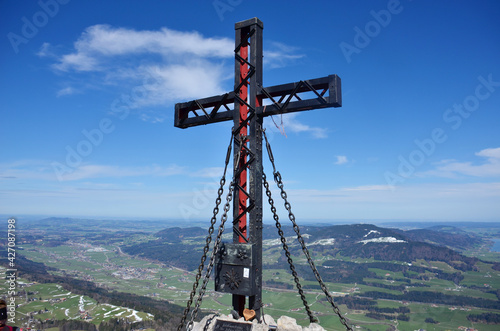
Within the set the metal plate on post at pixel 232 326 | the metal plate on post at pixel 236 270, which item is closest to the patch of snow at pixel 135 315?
the metal plate on post at pixel 232 326

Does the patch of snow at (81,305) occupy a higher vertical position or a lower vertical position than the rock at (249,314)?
lower

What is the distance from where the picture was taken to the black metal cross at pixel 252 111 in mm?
5742

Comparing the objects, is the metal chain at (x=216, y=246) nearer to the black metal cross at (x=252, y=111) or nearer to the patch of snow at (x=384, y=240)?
the black metal cross at (x=252, y=111)

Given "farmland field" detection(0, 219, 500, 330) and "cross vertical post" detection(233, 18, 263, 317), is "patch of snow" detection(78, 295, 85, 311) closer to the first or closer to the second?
"farmland field" detection(0, 219, 500, 330)

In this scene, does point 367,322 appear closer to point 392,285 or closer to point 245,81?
point 392,285

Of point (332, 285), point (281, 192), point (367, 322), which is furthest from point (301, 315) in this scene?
point (281, 192)

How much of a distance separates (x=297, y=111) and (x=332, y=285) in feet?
432

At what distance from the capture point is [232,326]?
216 inches

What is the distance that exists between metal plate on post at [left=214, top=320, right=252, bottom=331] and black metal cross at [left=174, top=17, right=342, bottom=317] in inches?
15.2

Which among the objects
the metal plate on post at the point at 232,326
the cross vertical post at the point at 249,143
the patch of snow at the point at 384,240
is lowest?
the patch of snow at the point at 384,240

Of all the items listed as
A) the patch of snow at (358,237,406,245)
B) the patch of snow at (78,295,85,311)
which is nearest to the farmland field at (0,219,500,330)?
the patch of snow at (78,295,85,311)

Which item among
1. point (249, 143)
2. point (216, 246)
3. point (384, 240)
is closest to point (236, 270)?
point (216, 246)

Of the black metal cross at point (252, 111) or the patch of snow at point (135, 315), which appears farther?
the patch of snow at point (135, 315)

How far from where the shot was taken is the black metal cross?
5.74 meters
